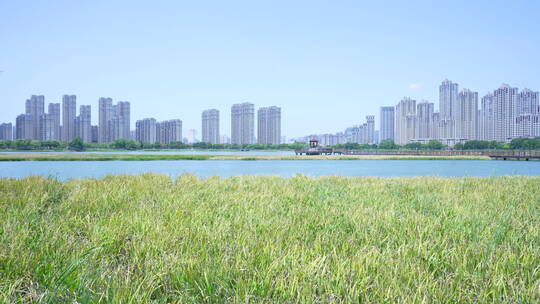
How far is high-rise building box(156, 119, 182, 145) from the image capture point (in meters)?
191

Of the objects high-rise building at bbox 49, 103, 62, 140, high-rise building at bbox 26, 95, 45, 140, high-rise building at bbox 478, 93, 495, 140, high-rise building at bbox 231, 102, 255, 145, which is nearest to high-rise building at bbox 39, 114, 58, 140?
high-rise building at bbox 49, 103, 62, 140

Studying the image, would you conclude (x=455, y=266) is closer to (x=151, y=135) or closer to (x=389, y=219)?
(x=389, y=219)

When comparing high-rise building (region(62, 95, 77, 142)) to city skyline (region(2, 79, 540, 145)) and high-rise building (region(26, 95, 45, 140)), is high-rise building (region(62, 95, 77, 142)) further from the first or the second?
high-rise building (region(26, 95, 45, 140))

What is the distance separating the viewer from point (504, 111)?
16512 cm

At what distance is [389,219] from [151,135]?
200331 mm

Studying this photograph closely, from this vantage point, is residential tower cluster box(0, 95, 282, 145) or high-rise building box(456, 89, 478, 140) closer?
residential tower cluster box(0, 95, 282, 145)

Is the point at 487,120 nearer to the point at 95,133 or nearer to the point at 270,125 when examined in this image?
the point at 270,125

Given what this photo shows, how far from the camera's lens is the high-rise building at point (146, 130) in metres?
191

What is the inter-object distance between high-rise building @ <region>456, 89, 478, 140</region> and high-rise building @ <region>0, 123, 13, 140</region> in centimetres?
23260

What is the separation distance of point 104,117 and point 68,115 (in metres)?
16.6

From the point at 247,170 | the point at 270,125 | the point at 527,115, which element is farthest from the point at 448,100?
the point at 247,170

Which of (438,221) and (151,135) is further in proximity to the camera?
(151,135)

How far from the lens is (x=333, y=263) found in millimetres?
2748

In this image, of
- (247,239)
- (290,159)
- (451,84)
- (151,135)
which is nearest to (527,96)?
(451,84)
